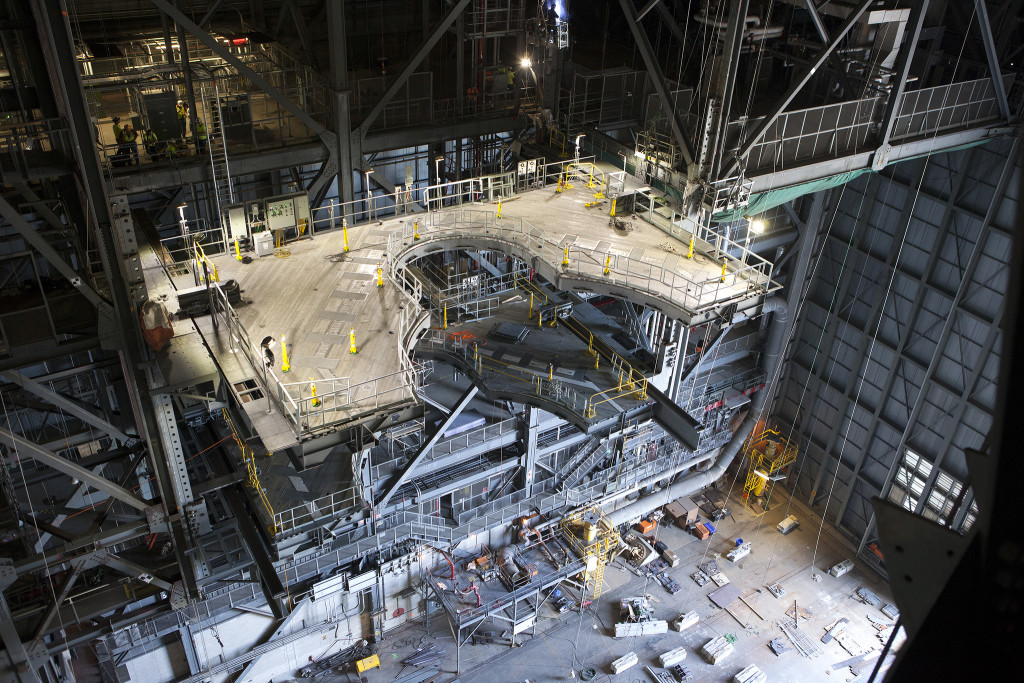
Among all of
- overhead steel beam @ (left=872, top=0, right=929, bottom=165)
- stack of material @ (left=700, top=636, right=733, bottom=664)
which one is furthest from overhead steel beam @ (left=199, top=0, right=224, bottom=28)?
stack of material @ (left=700, top=636, right=733, bottom=664)

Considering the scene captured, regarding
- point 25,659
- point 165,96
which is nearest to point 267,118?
point 165,96

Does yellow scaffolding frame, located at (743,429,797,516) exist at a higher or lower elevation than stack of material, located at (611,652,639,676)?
higher

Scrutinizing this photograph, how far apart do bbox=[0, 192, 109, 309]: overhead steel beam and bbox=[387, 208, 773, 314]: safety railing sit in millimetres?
7182

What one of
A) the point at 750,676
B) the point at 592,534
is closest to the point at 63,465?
the point at 592,534

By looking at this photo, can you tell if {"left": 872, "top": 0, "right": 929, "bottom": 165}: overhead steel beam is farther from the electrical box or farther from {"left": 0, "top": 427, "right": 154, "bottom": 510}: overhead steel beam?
{"left": 0, "top": 427, "right": 154, "bottom": 510}: overhead steel beam

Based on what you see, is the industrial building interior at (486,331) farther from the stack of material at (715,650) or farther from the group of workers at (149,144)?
the stack of material at (715,650)

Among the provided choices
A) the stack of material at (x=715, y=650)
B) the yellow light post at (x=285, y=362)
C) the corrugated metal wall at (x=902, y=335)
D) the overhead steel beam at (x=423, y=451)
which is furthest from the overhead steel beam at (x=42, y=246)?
the stack of material at (x=715, y=650)

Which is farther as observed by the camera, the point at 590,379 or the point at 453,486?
the point at 453,486

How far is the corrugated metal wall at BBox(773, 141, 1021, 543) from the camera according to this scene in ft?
91.6

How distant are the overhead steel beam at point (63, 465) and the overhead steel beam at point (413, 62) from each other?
11845 millimetres

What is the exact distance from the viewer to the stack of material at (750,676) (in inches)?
1107

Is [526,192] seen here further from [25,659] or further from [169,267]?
[25,659]

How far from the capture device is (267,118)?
26438 millimetres

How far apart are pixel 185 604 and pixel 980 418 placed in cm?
2643
